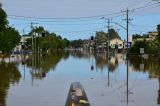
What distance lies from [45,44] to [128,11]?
88528 mm

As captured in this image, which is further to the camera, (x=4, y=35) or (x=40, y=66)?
(x=4, y=35)

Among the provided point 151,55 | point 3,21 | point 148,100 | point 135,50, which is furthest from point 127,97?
point 135,50

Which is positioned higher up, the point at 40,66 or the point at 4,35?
the point at 4,35

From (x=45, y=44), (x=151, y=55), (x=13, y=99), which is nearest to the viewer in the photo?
(x=13, y=99)

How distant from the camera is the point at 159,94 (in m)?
27.9

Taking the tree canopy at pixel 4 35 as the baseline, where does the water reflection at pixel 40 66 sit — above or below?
below

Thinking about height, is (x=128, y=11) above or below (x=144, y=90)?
above

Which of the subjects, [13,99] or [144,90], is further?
[144,90]

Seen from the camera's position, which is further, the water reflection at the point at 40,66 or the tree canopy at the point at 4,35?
the tree canopy at the point at 4,35

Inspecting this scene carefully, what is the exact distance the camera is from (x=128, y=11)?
11112 centimetres

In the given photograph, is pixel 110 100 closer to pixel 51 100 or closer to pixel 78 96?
pixel 51 100

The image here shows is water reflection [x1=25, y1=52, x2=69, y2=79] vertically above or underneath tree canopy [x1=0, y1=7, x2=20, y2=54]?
underneath

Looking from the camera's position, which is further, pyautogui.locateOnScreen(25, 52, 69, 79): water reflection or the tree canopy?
the tree canopy

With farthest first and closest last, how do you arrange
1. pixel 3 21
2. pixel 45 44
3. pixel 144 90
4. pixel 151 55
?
pixel 45 44
pixel 151 55
pixel 3 21
pixel 144 90
